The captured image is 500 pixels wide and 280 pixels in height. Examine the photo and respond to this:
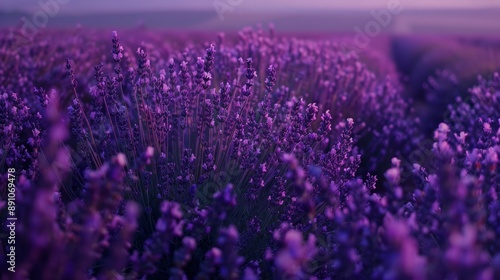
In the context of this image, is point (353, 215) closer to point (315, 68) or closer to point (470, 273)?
point (470, 273)

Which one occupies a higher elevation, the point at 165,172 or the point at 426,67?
the point at 426,67

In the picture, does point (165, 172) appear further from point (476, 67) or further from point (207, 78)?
point (476, 67)

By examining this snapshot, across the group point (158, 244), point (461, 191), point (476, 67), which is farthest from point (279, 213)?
point (476, 67)

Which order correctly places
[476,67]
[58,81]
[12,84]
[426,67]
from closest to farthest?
[12,84] → [58,81] → [476,67] → [426,67]

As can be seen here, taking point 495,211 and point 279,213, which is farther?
point 279,213

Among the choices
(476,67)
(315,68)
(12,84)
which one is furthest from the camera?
(476,67)

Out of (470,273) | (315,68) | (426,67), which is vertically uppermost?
(426,67)

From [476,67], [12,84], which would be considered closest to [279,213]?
[12,84]
